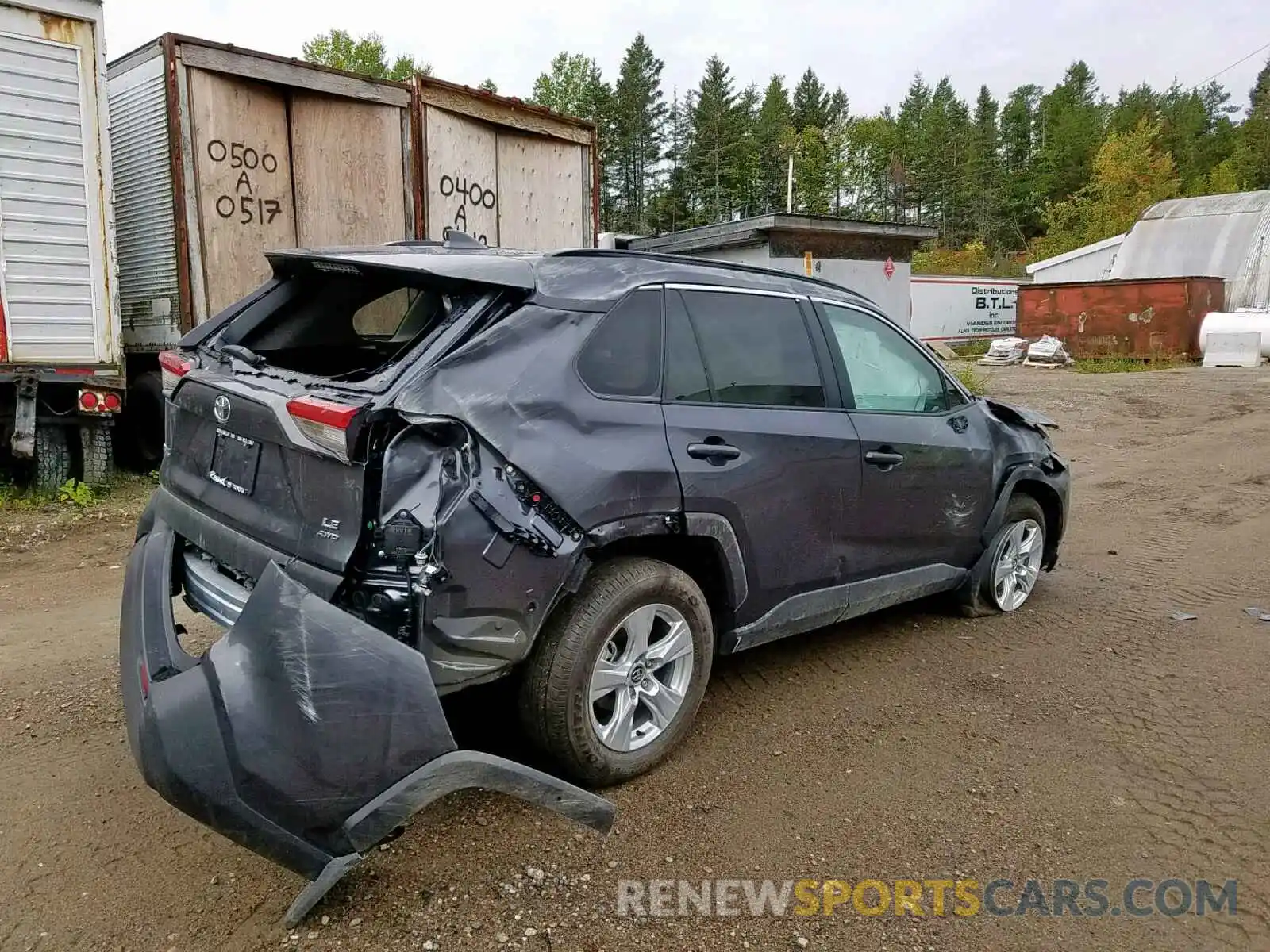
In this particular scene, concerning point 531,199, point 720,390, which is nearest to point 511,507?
point 720,390

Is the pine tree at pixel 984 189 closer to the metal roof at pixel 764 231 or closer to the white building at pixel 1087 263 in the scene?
the white building at pixel 1087 263

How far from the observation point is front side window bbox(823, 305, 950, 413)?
3.96 metres

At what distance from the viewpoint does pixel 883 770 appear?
328 centimetres

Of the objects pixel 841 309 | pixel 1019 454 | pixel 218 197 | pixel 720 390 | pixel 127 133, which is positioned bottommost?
pixel 1019 454

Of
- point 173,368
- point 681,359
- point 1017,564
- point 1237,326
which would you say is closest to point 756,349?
point 681,359

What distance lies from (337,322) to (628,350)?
1.42 meters

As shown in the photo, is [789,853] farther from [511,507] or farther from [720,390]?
[720,390]

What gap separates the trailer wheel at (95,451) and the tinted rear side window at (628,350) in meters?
6.22

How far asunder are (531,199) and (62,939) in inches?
365

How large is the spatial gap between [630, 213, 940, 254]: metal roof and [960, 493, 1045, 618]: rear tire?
7007 mm

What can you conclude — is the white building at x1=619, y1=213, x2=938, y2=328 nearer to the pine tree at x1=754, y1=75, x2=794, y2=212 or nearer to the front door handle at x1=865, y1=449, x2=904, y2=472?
the front door handle at x1=865, y1=449, x2=904, y2=472

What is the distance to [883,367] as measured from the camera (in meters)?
4.16

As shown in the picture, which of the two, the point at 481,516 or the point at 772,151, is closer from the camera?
the point at 481,516

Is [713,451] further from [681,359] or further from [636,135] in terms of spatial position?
[636,135]
